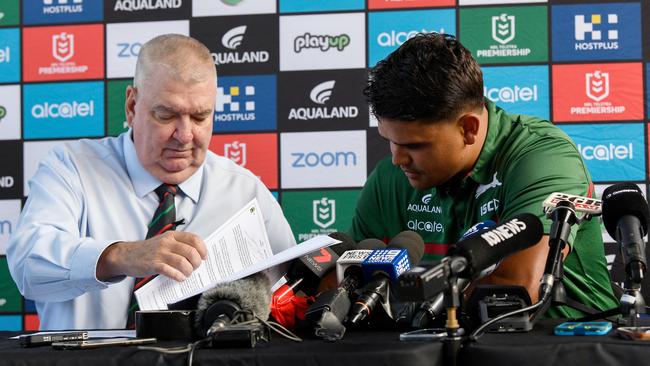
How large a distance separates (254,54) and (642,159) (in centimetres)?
143

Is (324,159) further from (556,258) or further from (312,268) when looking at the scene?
(556,258)

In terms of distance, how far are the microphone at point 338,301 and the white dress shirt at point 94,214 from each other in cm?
72

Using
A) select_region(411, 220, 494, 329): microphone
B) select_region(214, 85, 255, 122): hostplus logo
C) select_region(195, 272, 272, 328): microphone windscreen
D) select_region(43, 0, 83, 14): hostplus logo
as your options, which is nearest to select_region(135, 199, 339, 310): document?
select_region(195, 272, 272, 328): microphone windscreen

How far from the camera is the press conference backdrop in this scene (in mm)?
2754

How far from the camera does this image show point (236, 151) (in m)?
2.90

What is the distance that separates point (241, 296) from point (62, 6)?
2267mm

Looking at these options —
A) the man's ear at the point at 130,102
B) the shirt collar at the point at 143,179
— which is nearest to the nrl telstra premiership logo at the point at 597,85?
the shirt collar at the point at 143,179

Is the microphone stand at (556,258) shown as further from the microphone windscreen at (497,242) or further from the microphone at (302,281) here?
the microphone at (302,281)

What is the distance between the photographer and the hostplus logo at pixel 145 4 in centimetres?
296

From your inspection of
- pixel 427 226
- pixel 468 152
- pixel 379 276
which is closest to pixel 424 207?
Result: pixel 427 226

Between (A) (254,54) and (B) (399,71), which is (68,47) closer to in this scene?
(A) (254,54)

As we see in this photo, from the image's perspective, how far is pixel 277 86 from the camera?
2904 mm

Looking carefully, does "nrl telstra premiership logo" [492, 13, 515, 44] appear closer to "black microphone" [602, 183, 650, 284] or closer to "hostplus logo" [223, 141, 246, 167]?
"hostplus logo" [223, 141, 246, 167]

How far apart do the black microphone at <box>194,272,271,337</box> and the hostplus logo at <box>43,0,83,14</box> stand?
7.17 feet
